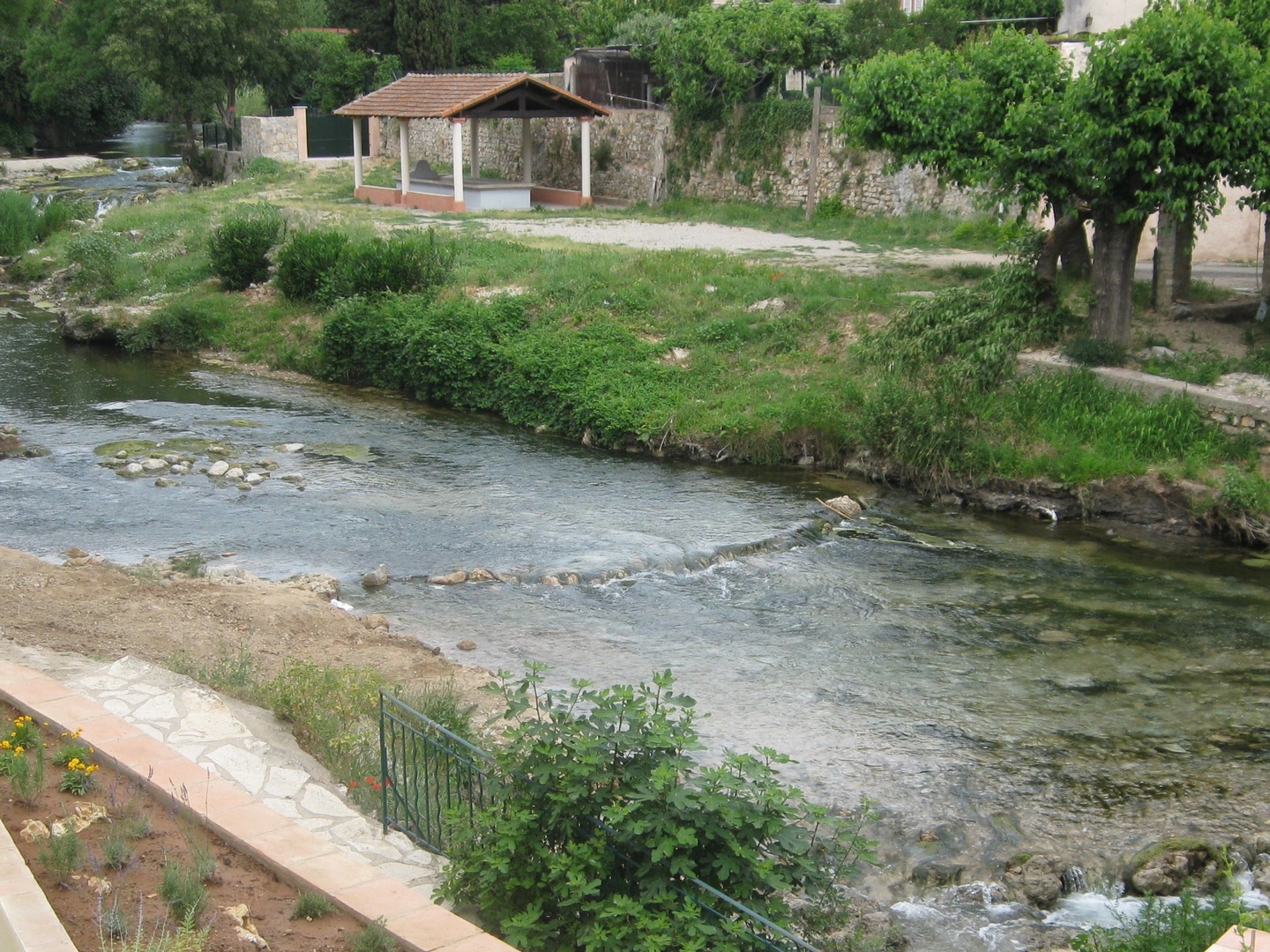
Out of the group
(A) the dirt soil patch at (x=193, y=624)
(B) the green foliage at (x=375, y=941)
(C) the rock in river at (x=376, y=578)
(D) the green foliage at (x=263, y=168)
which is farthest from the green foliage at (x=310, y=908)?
(D) the green foliage at (x=263, y=168)

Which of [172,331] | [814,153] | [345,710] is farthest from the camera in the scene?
[814,153]

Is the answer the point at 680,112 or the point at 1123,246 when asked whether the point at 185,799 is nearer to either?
the point at 1123,246

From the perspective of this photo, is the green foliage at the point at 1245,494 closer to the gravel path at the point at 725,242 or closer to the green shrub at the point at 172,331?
the gravel path at the point at 725,242

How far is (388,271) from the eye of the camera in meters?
20.8

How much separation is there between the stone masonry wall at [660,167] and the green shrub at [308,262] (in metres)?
9.48

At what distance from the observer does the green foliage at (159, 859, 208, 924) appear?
5285 mm

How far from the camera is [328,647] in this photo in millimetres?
10055

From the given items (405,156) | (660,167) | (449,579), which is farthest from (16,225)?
(449,579)

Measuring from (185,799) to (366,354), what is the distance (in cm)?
1434

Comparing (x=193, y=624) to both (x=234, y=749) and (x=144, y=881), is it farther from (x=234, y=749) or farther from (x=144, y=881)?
(x=144, y=881)

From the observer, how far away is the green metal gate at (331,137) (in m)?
42.4

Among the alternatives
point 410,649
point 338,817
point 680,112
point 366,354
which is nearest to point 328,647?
point 410,649

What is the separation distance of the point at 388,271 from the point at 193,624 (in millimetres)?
11603

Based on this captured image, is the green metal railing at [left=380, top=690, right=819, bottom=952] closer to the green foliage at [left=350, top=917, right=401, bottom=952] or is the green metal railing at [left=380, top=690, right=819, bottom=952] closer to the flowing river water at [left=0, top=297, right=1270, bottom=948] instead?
the green foliage at [left=350, top=917, right=401, bottom=952]
